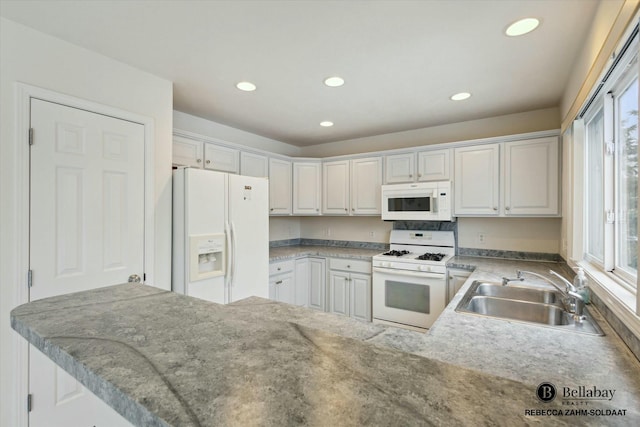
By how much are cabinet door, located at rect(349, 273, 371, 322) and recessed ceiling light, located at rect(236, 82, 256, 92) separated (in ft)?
7.62

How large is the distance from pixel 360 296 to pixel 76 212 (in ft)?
9.28

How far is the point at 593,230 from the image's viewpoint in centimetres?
215

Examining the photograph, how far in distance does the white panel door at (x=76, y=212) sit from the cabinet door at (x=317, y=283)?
213 cm

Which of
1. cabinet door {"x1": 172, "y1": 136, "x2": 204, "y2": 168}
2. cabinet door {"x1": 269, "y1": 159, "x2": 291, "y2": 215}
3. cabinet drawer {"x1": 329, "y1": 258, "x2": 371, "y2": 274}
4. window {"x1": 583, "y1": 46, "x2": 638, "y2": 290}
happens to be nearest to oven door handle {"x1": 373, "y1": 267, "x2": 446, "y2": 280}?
cabinet drawer {"x1": 329, "y1": 258, "x2": 371, "y2": 274}

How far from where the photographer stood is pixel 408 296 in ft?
10.6

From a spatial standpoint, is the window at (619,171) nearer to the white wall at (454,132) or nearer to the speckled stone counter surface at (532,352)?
the speckled stone counter surface at (532,352)

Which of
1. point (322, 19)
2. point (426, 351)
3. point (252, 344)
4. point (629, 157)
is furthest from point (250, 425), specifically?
point (629, 157)

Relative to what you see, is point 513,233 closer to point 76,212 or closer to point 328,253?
point 328,253

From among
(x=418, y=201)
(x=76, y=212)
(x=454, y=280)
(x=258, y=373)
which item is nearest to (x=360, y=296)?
(x=454, y=280)

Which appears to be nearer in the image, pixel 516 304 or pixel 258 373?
pixel 258 373

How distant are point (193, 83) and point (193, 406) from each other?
8.52 ft

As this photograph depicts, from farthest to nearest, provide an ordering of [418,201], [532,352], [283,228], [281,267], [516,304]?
[283,228] < [281,267] < [418,201] < [516,304] < [532,352]

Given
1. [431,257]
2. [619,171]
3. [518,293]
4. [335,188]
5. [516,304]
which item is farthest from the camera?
[335,188]

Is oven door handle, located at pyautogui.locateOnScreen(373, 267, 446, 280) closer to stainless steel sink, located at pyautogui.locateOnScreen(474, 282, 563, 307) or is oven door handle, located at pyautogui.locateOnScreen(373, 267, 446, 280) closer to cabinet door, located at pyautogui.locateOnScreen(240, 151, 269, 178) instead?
stainless steel sink, located at pyautogui.locateOnScreen(474, 282, 563, 307)
